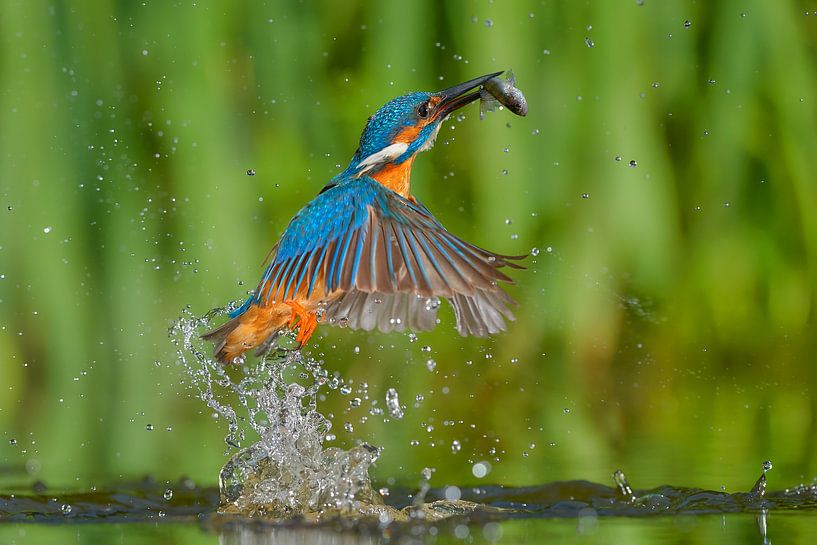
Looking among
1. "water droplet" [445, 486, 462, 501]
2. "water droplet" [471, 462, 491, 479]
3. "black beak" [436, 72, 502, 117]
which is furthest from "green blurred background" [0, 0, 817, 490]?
"black beak" [436, 72, 502, 117]

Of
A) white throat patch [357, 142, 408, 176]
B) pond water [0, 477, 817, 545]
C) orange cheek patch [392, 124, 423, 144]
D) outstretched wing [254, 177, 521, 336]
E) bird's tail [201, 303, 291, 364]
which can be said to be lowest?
pond water [0, 477, 817, 545]

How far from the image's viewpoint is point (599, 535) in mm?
3844

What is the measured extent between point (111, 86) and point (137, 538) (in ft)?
9.79

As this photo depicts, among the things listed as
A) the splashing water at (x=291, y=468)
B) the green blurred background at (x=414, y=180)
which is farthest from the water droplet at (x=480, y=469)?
the splashing water at (x=291, y=468)

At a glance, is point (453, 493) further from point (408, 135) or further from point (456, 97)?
point (456, 97)

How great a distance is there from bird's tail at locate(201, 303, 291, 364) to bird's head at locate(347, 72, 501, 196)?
643 millimetres

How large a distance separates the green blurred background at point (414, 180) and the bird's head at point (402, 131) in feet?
3.45

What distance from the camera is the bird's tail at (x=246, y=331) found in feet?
15.5

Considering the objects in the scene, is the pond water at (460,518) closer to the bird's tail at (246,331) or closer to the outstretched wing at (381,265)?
the bird's tail at (246,331)

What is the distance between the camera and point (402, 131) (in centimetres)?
A: 518

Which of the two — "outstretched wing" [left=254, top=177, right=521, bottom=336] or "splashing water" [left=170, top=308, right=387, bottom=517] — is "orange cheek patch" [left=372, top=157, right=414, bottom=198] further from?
"splashing water" [left=170, top=308, right=387, bottom=517]

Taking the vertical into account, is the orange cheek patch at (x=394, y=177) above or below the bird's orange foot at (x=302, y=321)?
above

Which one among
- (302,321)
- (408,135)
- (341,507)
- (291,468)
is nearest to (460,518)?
(341,507)

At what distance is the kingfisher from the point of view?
13.9 feet
